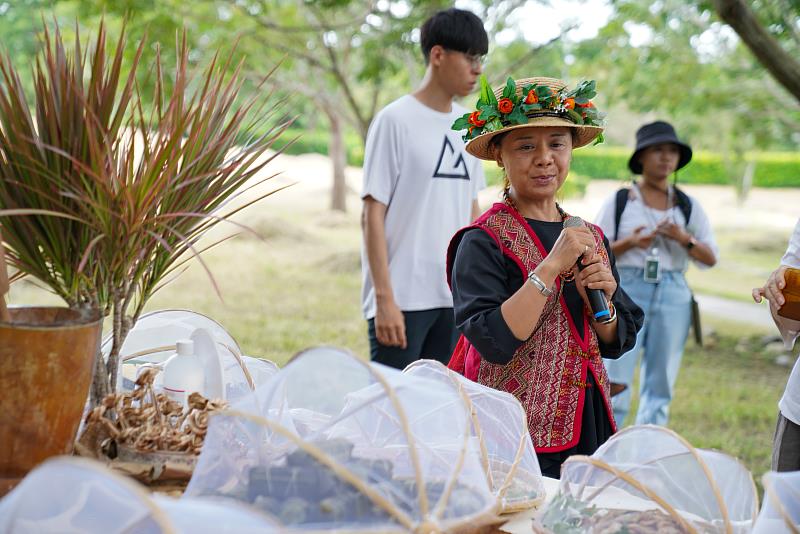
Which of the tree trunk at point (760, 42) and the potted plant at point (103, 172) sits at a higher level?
the tree trunk at point (760, 42)

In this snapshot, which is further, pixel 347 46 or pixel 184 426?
pixel 347 46

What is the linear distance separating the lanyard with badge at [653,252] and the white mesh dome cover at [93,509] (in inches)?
159

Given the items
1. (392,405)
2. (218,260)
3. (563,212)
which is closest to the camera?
(392,405)

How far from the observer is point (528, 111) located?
2387mm

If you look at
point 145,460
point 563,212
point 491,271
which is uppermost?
point 563,212

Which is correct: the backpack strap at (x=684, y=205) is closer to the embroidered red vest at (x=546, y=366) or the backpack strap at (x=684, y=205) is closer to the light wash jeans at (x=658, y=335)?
the light wash jeans at (x=658, y=335)

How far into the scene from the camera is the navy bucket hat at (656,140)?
5035 millimetres

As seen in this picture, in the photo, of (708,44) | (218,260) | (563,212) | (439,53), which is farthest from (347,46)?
(563,212)

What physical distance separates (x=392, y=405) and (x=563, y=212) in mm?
1147

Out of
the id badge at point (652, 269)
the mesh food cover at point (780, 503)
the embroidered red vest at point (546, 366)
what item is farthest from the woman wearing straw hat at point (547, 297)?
the id badge at point (652, 269)

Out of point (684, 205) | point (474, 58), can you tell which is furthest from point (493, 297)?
point (684, 205)

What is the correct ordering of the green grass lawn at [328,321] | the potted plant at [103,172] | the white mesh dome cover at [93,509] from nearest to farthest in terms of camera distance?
the white mesh dome cover at [93,509] → the potted plant at [103,172] → the green grass lawn at [328,321]

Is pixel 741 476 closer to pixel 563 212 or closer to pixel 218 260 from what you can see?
pixel 563 212

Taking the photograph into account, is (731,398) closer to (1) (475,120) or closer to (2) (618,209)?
(2) (618,209)
